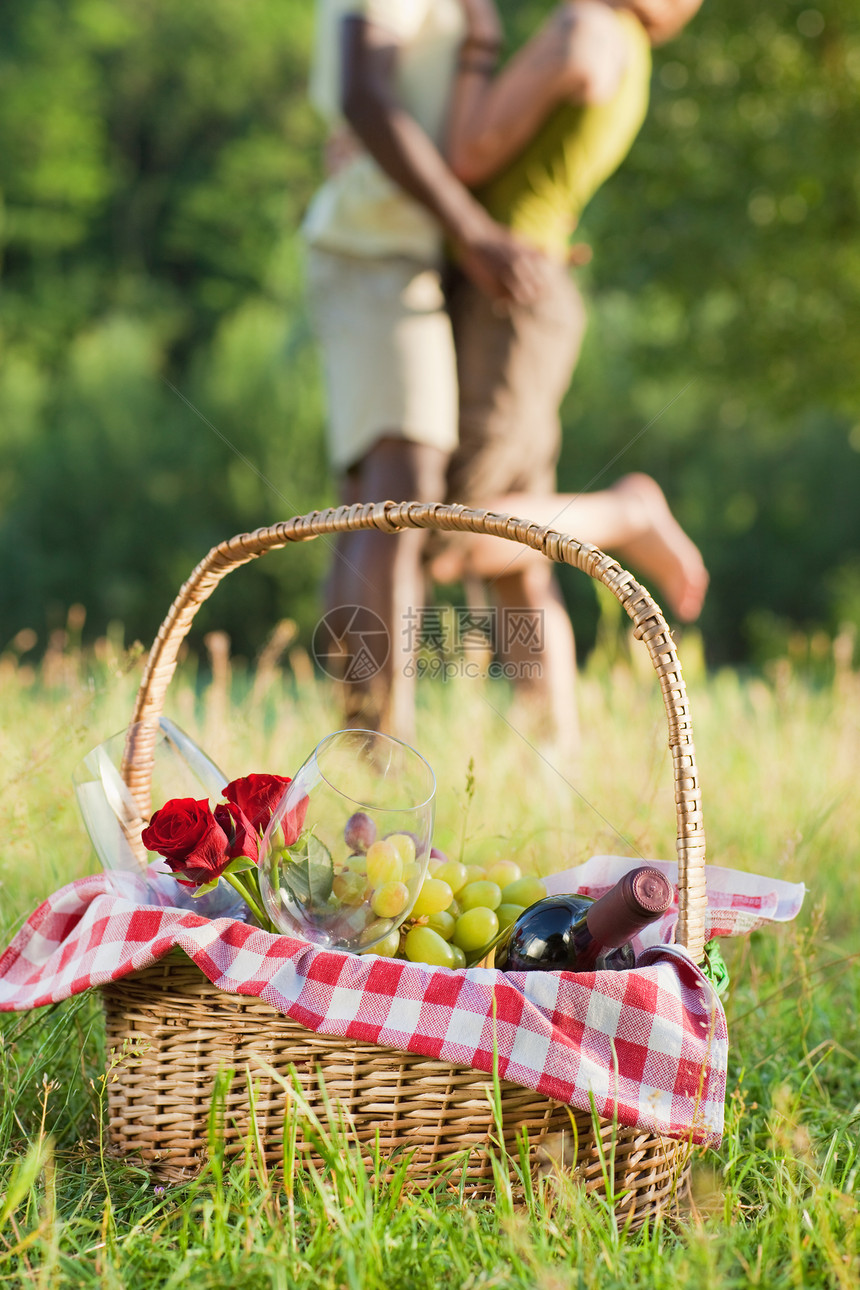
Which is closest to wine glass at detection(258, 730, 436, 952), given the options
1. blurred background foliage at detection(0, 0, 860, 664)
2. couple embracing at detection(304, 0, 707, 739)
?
blurred background foliage at detection(0, 0, 860, 664)

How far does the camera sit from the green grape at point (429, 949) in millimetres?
984

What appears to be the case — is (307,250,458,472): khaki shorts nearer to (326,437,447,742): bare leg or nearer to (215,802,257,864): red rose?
(326,437,447,742): bare leg

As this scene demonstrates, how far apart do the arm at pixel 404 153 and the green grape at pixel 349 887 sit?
1.67 meters

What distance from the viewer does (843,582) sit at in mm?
7777

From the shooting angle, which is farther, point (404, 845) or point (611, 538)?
point (611, 538)

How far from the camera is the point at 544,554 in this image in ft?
3.19

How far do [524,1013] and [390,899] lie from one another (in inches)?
6.0

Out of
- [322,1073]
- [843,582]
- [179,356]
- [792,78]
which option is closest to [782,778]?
[322,1073]

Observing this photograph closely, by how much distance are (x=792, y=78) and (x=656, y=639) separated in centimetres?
568

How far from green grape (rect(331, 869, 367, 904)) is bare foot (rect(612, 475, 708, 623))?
1.82 m

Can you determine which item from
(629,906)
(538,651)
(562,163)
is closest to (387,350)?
(562,163)

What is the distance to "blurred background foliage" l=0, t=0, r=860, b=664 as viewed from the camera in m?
5.51

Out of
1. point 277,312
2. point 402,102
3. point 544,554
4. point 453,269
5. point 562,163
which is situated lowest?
point 277,312

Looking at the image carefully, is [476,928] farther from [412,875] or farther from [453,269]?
[453,269]
